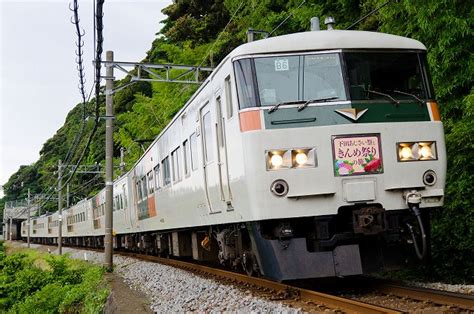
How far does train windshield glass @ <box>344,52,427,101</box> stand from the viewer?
6.44m

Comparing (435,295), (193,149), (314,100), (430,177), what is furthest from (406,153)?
(193,149)

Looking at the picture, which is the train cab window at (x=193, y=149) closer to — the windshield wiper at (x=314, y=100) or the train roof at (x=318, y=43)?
the train roof at (x=318, y=43)

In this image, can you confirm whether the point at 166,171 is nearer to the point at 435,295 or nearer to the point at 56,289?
the point at 56,289

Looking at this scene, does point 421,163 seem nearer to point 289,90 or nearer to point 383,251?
point 383,251

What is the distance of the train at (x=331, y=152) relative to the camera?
6062 mm

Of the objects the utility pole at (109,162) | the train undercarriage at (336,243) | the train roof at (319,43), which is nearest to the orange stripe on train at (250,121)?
the train roof at (319,43)

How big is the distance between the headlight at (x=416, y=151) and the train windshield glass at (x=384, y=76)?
0.54 metres

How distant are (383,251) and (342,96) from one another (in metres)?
1.69

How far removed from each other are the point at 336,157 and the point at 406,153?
76 centimetres

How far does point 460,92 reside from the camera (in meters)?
9.29

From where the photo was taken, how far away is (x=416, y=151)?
20.6 ft

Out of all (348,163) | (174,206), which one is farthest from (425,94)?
(174,206)

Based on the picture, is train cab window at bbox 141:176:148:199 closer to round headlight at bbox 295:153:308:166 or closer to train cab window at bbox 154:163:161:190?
train cab window at bbox 154:163:161:190

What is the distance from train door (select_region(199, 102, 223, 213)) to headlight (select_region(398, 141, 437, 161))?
2327 millimetres
